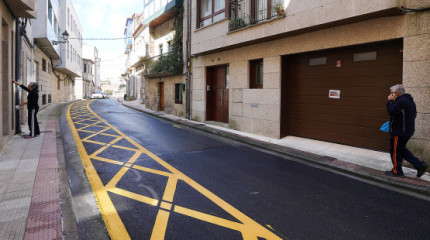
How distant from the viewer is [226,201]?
3.91 m

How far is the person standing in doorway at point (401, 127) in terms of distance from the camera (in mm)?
4914

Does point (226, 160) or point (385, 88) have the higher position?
point (385, 88)

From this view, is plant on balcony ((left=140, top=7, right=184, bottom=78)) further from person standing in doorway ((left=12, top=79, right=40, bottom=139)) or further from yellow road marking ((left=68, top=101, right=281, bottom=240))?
yellow road marking ((left=68, top=101, right=281, bottom=240))

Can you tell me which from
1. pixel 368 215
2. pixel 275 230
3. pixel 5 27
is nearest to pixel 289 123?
pixel 368 215

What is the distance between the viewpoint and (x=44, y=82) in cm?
2095

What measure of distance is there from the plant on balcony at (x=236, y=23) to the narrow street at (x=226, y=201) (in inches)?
240

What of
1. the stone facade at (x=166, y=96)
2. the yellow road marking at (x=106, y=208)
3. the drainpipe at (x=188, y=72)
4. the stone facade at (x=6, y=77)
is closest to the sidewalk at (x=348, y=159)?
the yellow road marking at (x=106, y=208)

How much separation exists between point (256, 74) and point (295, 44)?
230cm

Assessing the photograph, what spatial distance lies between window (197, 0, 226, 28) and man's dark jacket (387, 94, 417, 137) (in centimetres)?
878

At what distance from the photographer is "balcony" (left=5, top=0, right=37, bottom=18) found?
737 centimetres

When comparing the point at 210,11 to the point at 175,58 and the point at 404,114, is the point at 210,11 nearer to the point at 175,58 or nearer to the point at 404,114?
the point at 175,58

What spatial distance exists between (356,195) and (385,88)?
397 cm

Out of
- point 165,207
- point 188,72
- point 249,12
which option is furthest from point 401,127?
point 188,72

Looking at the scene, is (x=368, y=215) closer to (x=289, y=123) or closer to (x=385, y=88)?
(x=385, y=88)
